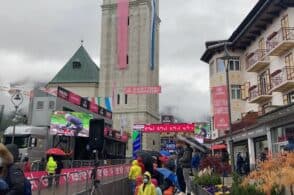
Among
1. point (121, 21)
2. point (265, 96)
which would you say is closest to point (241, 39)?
point (265, 96)

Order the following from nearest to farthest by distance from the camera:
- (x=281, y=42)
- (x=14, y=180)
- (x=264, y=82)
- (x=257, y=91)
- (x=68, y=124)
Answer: (x=14, y=180) → (x=281, y=42) → (x=264, y=82) → (x=257, y=91) → (x=68, y=124)

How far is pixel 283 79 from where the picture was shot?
93.2 ft

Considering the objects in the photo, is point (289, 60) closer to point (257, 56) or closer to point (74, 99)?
point (257, 56)

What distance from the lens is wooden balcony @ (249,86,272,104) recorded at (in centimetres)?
3204

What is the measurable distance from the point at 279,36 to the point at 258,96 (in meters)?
5.72

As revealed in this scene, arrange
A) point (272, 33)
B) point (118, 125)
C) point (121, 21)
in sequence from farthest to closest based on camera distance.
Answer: point (118, 125) < point (121, 21) < point (272, 33)

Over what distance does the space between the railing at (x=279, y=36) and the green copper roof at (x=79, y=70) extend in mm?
59394

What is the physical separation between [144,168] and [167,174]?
0.65 meters

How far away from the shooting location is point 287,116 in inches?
848

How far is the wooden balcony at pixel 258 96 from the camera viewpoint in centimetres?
3204

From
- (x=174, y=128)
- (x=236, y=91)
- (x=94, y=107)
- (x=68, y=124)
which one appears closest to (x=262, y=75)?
(x=236, y=91)

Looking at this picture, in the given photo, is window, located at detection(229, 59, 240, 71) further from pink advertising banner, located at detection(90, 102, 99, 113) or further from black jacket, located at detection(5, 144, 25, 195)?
black jacket, located at detection(5, 144, 25, 195)

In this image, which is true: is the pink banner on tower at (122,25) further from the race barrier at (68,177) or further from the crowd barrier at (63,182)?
the crowd barrier at (63,182)

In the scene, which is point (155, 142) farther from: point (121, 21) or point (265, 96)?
point (265, 96)
